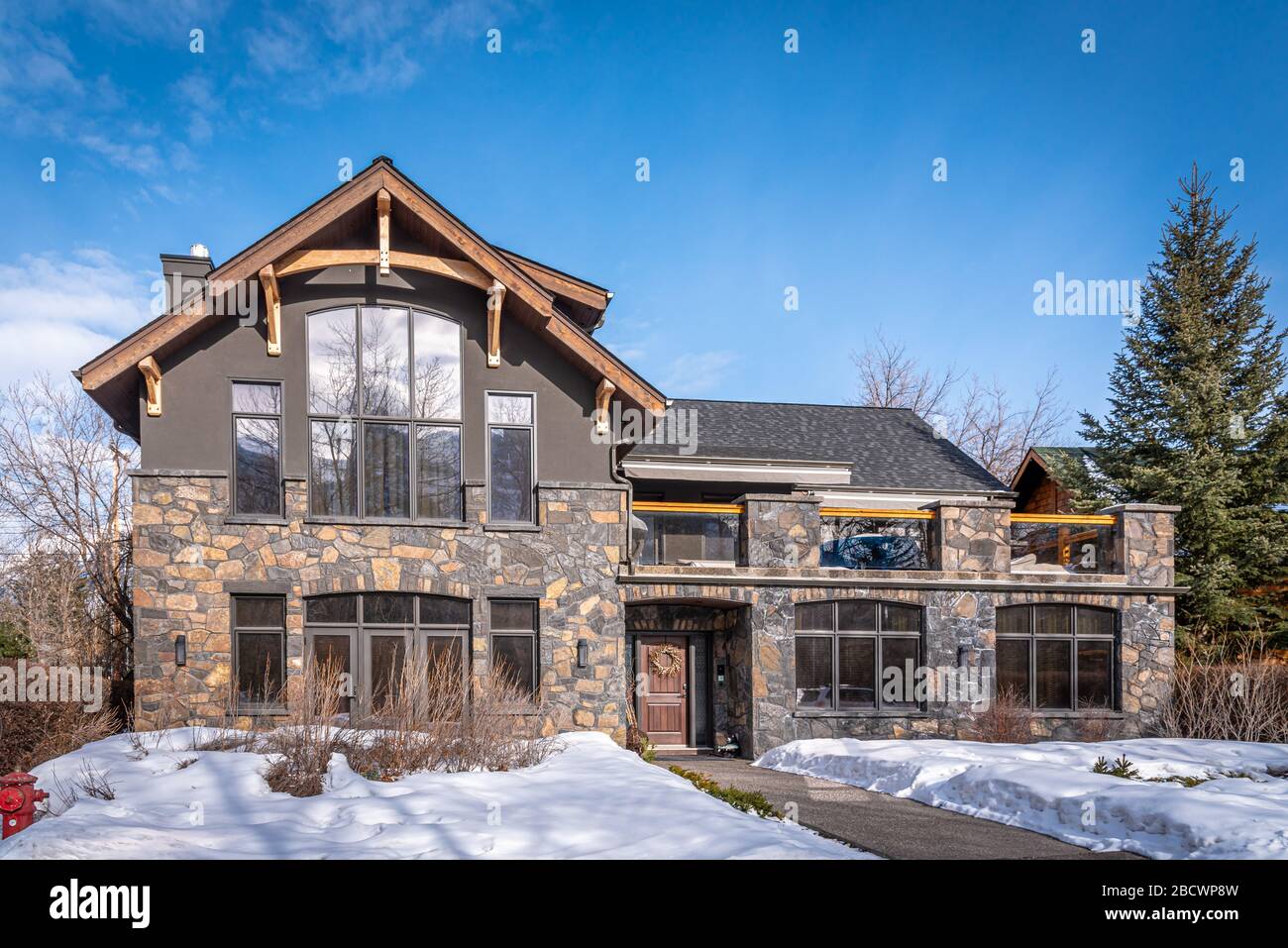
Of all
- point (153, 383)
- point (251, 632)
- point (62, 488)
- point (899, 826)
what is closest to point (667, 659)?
point (251, 632)

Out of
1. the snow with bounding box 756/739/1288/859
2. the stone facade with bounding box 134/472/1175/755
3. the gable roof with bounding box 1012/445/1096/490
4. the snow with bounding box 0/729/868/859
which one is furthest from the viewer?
the gable roof with bounding box 1012/445/1096/490

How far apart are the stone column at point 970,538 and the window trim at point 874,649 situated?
3.22ft

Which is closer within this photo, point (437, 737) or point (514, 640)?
point (437, 737)

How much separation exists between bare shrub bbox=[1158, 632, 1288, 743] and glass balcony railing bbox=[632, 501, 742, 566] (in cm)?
745

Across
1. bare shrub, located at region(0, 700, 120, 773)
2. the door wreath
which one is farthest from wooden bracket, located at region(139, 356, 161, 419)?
the door wreath

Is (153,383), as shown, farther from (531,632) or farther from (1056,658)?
(1056,658)

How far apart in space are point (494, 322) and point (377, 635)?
4.67 metres

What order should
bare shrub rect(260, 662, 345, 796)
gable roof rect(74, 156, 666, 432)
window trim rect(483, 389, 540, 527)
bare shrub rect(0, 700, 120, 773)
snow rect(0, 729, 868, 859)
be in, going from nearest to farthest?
snow rect(0, 729, 868, 859)
bare shrub rect(260, 662, 345, 796)
bare shrub rect(0, 700, 120, 773)
gable roof rect(74, 156, 666, 432)
window trim rect(483, 389, 540, 527)

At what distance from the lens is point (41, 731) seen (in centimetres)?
1100

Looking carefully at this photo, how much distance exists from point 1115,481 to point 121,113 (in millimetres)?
20052

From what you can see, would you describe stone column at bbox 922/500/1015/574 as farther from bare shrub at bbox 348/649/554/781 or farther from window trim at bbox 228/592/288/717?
window trim at bbox 228/592/288/717

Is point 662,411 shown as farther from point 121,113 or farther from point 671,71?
point 121,113

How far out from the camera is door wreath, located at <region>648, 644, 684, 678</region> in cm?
1680
